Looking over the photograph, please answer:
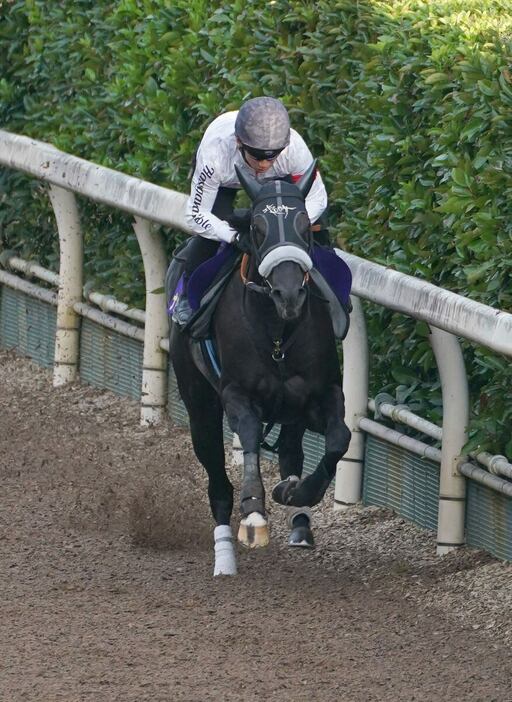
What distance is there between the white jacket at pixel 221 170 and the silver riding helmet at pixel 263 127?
0.28 metres

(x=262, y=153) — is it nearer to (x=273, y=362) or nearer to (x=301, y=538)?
(x=273, y=362)

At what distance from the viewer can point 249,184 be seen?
6996 millimetres

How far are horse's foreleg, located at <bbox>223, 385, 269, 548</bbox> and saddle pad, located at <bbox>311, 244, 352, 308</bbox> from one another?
22.0 inches

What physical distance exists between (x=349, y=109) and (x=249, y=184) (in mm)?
1585

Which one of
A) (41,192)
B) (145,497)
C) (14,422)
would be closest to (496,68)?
(145,497)

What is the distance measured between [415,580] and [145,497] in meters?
1.61

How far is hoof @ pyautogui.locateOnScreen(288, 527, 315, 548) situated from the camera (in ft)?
24.8

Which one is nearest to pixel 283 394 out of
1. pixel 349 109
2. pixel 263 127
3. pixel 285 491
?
pixel 285 491

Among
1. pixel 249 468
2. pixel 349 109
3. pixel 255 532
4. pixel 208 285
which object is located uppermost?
pixel 349 109

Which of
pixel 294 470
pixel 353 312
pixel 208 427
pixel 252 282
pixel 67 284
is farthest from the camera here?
pixel 67 284

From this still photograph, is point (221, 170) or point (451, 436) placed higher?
point (221, 170)

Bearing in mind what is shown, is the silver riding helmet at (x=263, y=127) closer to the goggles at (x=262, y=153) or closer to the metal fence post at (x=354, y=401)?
the goggles at (x=262, y=153)

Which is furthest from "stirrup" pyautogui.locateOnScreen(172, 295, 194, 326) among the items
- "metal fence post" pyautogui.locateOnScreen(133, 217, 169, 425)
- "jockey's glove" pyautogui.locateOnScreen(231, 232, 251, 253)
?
"metal fence post" pyautogui.locateOnScreen(133, 217, 169, 425)

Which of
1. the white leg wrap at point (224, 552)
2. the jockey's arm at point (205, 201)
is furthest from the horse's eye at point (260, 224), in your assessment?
the white leg wrap at point (224, 552)
